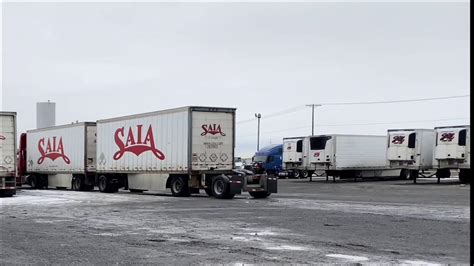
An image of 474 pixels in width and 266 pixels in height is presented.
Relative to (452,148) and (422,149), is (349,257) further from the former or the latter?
(422,149)

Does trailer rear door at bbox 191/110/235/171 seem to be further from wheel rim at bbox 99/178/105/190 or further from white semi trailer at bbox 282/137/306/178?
white semi trailer at bbox 282/137/306/178

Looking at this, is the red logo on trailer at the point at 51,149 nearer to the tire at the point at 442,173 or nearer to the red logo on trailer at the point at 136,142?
the red logo on trailer at the point at 136,142

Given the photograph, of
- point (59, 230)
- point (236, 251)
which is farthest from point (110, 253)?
point (59, 230)

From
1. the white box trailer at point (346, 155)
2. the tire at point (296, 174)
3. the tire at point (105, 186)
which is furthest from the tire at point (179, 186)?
the tire at point (296, 174)

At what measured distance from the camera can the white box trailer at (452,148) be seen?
1464 inches

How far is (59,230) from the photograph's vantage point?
1312 centimetres

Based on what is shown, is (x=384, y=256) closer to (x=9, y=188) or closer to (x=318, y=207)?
(x=318, y=207)

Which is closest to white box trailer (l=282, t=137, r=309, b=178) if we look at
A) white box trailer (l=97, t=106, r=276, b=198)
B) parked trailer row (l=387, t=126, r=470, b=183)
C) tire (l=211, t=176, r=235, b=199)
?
parked trailer row (l=387, t=126, r=470, b=183)

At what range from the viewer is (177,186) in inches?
1098

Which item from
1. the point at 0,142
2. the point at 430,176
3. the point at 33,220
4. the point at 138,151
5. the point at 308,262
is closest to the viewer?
the point at 308,262

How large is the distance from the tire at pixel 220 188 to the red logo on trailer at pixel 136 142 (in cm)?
316

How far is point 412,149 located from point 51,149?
78.3 feet

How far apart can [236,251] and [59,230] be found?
4926 millimetres

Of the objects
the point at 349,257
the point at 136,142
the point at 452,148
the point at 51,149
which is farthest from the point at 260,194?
the point at 349,257
